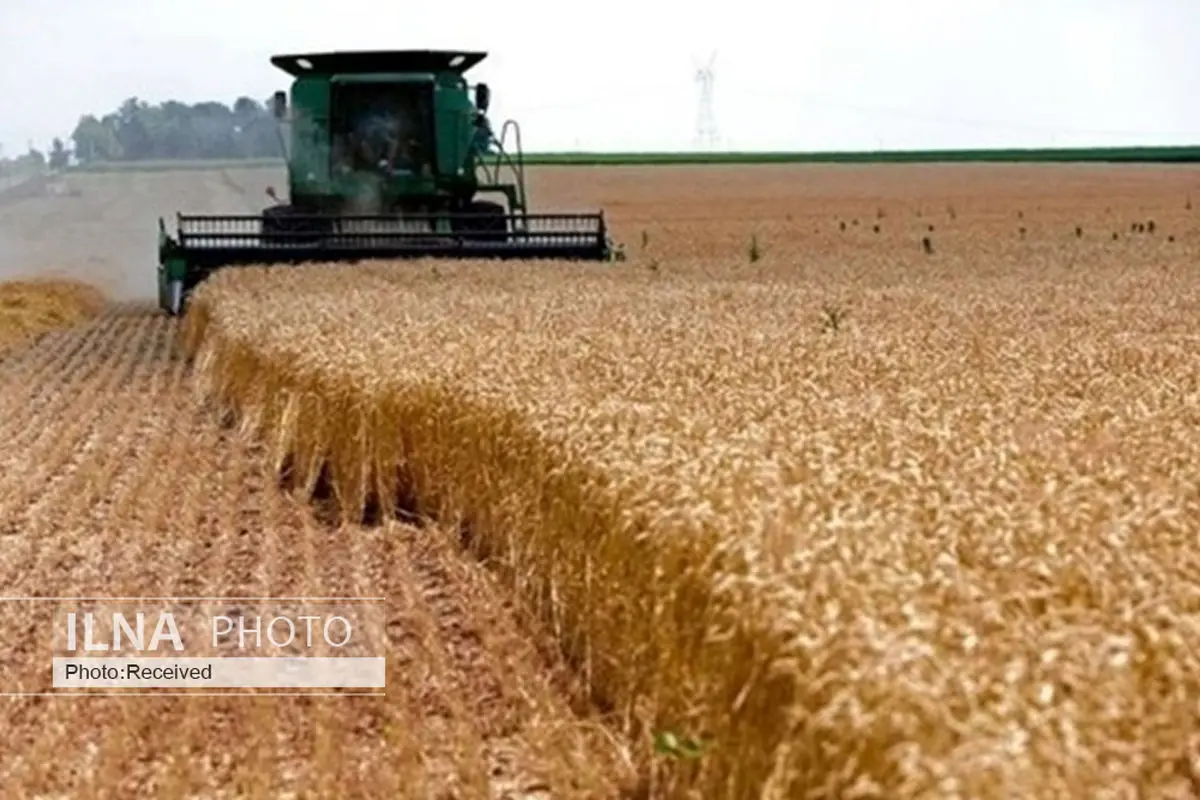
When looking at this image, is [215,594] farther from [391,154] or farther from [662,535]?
[391,154]

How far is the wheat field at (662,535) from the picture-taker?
11.4 feet

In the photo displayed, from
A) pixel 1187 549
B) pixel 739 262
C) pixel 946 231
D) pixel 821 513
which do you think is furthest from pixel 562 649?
pixel 946 231

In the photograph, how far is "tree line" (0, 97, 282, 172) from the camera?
108 feet

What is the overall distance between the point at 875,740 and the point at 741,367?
217 inches

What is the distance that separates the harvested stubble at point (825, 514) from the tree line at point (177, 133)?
21.2 m

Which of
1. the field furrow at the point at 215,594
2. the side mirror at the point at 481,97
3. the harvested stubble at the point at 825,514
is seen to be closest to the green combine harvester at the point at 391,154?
the side mirror at the point at 481,97

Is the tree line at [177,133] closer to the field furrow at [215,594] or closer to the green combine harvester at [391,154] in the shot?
the green combine harvester at [391,154]

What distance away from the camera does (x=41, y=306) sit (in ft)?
82.5

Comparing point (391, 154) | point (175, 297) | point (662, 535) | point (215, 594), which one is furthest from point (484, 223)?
point (662, 535)

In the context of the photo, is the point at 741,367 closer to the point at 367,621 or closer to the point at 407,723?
the point at 367,621

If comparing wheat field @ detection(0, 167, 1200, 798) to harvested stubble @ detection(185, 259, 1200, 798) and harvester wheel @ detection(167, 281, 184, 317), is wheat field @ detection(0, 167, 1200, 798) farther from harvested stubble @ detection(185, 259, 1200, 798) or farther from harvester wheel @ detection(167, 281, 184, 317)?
harvester wheel @ detection(167, 281, 184, 317)

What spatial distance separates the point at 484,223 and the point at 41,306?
690 cm

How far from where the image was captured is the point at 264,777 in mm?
5469

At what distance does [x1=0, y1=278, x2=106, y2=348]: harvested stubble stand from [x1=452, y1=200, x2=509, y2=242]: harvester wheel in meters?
4.96
